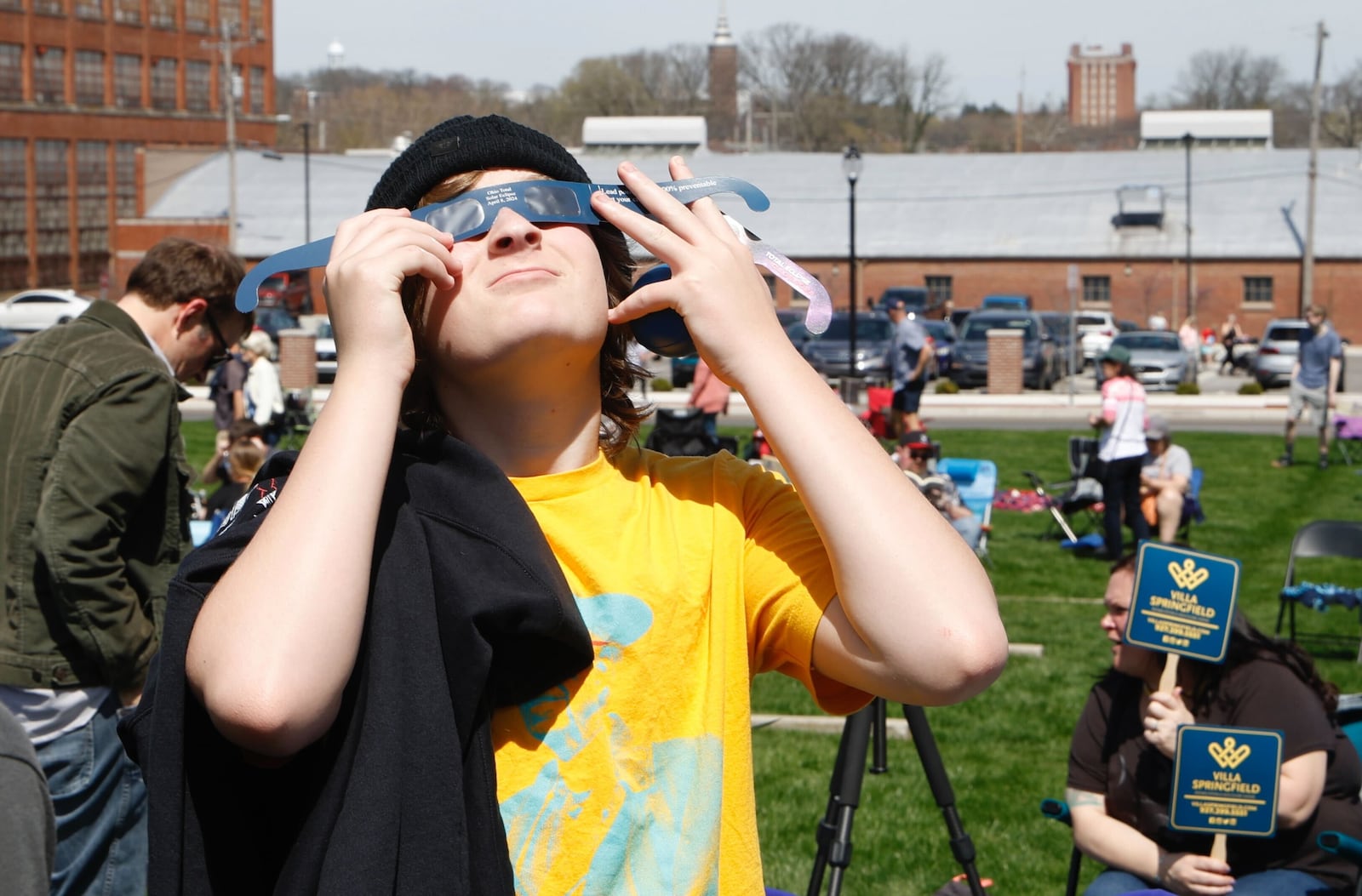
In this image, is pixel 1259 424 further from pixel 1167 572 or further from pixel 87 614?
pixel 87 614

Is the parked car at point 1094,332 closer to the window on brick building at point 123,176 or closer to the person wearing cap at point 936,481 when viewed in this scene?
the person wearing cap at point 936,481

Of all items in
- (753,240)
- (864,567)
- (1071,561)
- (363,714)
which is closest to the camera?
(363,714)

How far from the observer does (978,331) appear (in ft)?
117

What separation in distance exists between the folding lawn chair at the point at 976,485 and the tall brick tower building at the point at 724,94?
7869cm

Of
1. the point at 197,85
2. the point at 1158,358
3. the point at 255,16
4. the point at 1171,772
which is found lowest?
the point at 1158,358

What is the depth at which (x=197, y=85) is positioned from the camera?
73000 millimetres

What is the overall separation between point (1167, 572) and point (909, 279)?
160ft

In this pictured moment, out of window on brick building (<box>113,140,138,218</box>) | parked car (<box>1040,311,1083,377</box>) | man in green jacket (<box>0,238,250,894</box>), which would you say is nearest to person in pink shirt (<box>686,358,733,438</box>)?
man in green jacket (<box>0,238,250,894</box>)

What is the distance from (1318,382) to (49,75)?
193 ft

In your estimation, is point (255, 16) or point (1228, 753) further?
point (255, 16)

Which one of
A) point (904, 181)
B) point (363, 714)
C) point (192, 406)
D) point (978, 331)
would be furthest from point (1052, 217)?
point (363, 714)

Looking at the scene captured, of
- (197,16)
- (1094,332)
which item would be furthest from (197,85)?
(1094,332)

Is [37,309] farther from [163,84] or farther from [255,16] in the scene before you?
[255,16]

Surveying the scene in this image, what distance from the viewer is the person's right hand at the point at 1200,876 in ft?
14.0
